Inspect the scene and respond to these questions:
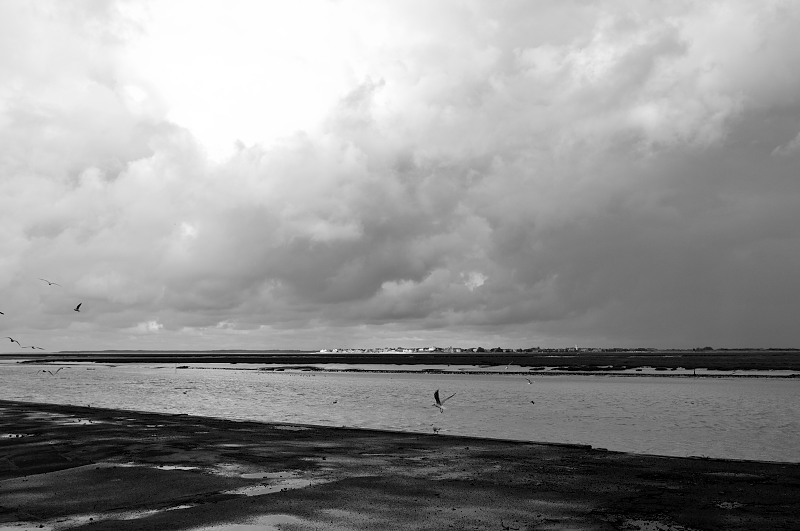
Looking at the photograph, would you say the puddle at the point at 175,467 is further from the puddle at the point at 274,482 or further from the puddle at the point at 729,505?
the puddle at the point at 729,505

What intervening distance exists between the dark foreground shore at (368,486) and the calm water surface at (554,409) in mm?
8206

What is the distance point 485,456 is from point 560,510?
374 inches

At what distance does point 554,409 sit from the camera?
5103 centimetres

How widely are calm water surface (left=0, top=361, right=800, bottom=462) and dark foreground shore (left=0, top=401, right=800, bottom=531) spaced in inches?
323

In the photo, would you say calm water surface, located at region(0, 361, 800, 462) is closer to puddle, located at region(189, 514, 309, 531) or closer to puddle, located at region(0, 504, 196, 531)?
puddle, located at region(189, 514, 309, 531)

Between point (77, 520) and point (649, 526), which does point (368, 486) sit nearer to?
point (77, 520)

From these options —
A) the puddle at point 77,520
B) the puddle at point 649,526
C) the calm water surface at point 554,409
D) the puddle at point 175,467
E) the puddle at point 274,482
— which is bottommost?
→ the puddle at point 77,520

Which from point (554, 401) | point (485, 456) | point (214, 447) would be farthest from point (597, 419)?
point (214, 447)

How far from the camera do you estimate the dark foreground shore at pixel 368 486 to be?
15.9 m

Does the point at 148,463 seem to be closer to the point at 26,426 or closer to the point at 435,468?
the point at 435,468

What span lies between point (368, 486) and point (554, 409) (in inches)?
1336

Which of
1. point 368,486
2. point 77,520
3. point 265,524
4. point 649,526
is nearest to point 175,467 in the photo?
point 77,520

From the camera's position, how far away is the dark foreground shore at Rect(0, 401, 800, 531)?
15.9 meters

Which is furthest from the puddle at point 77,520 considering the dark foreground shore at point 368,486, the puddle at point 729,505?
the puddle at point 729,505
